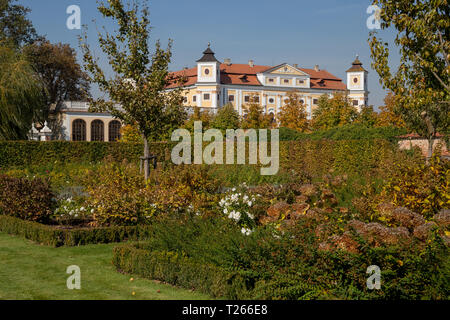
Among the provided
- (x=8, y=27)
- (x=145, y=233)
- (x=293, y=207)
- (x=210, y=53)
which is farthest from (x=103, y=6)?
(x=210, y=53)

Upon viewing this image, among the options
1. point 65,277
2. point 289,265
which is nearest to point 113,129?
point 65,277

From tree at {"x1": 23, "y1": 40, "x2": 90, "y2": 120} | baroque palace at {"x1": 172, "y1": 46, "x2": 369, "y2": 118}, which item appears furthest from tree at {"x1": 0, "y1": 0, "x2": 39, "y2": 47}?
baroque palace at {"x1": 172, "y1": 46, "x2": 369, "y2": 118}

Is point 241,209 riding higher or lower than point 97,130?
lower

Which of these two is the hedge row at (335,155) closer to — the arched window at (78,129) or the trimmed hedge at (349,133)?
the trimmed hedge at (349,133)

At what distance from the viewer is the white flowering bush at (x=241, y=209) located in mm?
6910

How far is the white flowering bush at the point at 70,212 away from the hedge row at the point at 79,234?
67 cm

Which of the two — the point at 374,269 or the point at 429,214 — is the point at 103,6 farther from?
the point at 374,269

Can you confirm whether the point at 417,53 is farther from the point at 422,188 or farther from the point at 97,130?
the point at 97,130

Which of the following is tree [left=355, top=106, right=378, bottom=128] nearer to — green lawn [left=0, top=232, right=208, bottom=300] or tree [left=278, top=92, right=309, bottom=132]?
tree [left=278, top=92, right=309, bottom=132]

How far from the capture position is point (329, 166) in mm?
23484

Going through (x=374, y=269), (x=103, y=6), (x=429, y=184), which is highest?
(x=103, y=6)

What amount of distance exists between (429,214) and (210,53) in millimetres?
66803

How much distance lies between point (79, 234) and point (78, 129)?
152 feet

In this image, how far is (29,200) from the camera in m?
9.49
